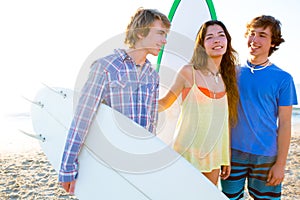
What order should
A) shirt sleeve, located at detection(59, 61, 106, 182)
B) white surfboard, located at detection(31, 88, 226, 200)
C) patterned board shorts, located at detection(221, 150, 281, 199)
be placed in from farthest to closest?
patterned board shorts, located at detection(221, 150, 281, 199) < white surfboard, located at detection(31, 88, 226, 200) < shirt sleeve, located at detection(59, 61, 106, 182)

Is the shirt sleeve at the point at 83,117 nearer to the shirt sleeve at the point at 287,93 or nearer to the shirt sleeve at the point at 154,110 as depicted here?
the shirt sleeve at the point at 154,110

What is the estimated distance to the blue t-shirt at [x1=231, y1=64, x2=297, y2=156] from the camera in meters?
1.70

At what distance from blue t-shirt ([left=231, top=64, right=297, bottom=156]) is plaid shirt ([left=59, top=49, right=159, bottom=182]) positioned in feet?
1.91

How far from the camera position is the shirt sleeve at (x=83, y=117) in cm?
131

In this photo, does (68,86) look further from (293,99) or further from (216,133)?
(293,99)

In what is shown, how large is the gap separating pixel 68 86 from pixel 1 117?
25.1ft

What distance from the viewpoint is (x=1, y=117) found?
28.9 feet

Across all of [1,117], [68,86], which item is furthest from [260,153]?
[1,117]

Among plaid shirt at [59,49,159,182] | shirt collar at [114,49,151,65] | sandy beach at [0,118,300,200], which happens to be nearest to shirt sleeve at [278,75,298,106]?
plaid shirt at [59,49,159,182]

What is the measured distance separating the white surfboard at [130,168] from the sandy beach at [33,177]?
4.34 feet

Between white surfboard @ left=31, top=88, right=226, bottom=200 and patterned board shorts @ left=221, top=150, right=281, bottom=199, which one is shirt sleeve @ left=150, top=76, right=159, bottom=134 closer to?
white surfboard @ left=31, top=88, right=226, bottom=200

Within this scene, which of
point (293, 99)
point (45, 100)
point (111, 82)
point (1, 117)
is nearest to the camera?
point (111, 82)

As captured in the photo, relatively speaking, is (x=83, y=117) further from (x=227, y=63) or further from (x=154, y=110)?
(x=227, y=63)

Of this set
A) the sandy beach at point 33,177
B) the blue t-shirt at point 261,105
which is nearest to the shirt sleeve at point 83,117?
the blue t-shirt at point 261,105
